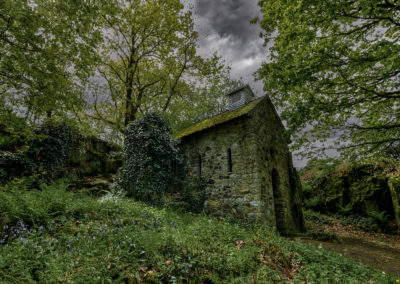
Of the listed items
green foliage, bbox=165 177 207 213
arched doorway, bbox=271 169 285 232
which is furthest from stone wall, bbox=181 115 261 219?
arched doorway, bbox=271 169 285 232

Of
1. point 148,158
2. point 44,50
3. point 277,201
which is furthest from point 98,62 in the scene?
point 277,201

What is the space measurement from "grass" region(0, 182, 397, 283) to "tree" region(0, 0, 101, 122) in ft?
10.9

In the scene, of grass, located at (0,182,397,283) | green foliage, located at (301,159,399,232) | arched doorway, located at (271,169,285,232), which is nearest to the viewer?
grass, located at (0,182,397,283)

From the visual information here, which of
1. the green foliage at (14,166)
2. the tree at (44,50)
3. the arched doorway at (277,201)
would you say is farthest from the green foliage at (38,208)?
the arched doorway at (277,201)

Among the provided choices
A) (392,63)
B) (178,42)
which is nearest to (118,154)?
(178,42)

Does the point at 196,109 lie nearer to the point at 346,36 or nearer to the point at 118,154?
the point at 118,154

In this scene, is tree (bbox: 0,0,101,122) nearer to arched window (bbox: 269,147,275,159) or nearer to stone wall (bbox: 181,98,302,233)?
stone wall (bbox: 181,98,302,233)

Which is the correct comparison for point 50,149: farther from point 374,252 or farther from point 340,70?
point 374,252

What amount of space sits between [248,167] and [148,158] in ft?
14.2

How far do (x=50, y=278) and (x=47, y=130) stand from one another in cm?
801

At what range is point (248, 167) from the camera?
7.81m

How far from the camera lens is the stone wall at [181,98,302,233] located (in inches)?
300

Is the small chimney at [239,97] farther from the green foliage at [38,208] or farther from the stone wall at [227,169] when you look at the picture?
the green foliage at [38,208]

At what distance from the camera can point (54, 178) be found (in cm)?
845
